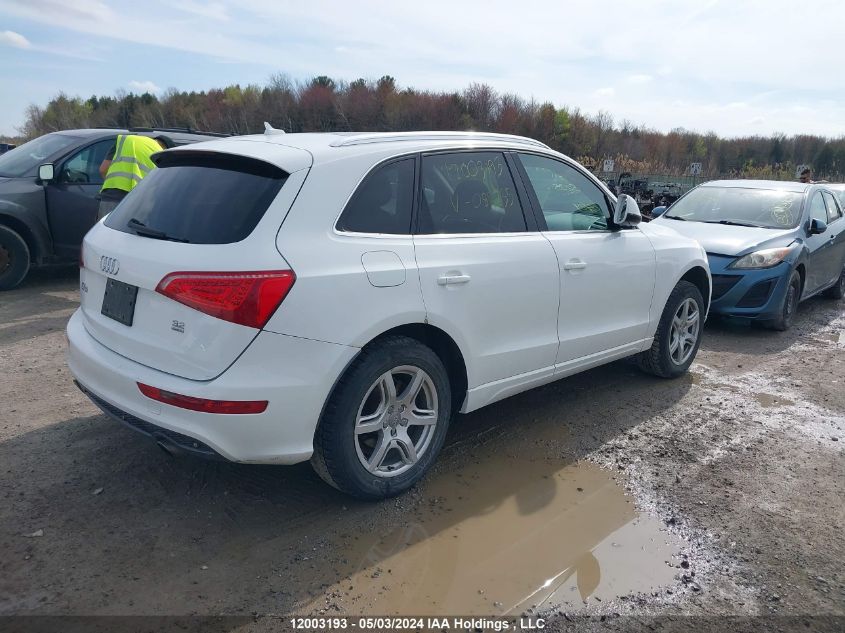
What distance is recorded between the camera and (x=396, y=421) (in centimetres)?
330

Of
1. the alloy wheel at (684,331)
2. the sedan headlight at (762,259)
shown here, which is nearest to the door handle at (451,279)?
the alloy wheel at (684,331)

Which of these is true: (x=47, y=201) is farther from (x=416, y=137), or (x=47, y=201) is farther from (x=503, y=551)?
(x=503, y=551)

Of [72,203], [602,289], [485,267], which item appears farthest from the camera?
[72,203]

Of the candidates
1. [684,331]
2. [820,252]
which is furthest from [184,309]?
[820,252]

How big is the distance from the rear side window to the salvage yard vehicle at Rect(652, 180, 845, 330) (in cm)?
489

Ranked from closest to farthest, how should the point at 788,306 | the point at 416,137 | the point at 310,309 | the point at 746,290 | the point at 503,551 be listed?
the point at 310,309 < the point at 503,551 < the point at 416,137 < the point at 746,290 < the point at 788,306

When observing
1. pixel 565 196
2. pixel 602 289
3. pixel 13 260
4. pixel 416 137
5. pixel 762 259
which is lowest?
pixel 13 260

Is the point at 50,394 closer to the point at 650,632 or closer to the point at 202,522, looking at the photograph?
the point at 202,522

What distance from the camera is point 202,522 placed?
307cm

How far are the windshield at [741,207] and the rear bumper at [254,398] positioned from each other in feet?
22.0

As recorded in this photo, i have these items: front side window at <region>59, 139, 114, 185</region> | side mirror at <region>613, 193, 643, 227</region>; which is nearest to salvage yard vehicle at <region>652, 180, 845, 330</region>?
side mirror at <region>613, 193, 643, 227</region>

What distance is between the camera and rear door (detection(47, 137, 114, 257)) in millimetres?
7441

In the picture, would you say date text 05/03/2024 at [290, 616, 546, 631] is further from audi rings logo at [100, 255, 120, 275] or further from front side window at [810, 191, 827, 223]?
front side window at [810, 191, 827, 223]

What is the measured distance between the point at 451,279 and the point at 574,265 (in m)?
1.10
